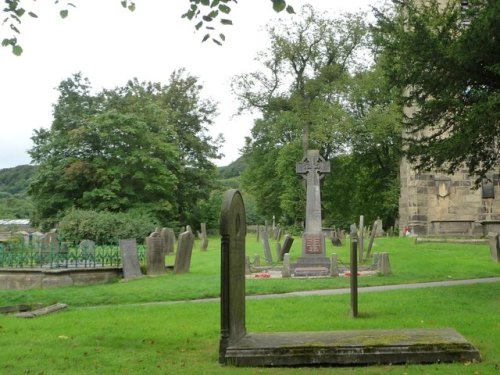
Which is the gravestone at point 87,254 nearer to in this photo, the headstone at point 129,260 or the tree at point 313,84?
the headstone at point 129,260

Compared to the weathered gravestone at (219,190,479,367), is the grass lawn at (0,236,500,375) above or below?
below

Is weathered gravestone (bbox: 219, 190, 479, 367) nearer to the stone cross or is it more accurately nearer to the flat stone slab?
the flat stone slab

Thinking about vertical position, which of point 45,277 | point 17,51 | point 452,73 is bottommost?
point 45,277

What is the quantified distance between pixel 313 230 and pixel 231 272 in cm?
1504

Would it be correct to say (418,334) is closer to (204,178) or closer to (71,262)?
(71,262)

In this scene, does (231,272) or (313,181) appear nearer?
(231,272)

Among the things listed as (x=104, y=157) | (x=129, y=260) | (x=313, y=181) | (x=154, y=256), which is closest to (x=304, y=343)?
(x=129, y=260)

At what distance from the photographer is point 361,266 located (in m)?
21.3

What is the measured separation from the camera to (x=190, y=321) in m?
10.4

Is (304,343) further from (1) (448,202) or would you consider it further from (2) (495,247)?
(1) (448,202)

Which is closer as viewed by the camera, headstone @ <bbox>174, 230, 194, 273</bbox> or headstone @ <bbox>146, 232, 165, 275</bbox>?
headstone @ <bbox>146, 232, 165, 275</bbox>

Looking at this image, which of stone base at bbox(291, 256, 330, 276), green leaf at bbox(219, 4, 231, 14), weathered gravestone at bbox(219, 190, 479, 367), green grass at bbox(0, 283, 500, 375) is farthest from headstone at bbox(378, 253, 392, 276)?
green leaf at bbox(219, 4, 231, 14)

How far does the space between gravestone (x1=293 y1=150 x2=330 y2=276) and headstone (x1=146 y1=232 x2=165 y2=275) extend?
4266 mm

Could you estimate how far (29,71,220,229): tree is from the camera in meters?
42.3
